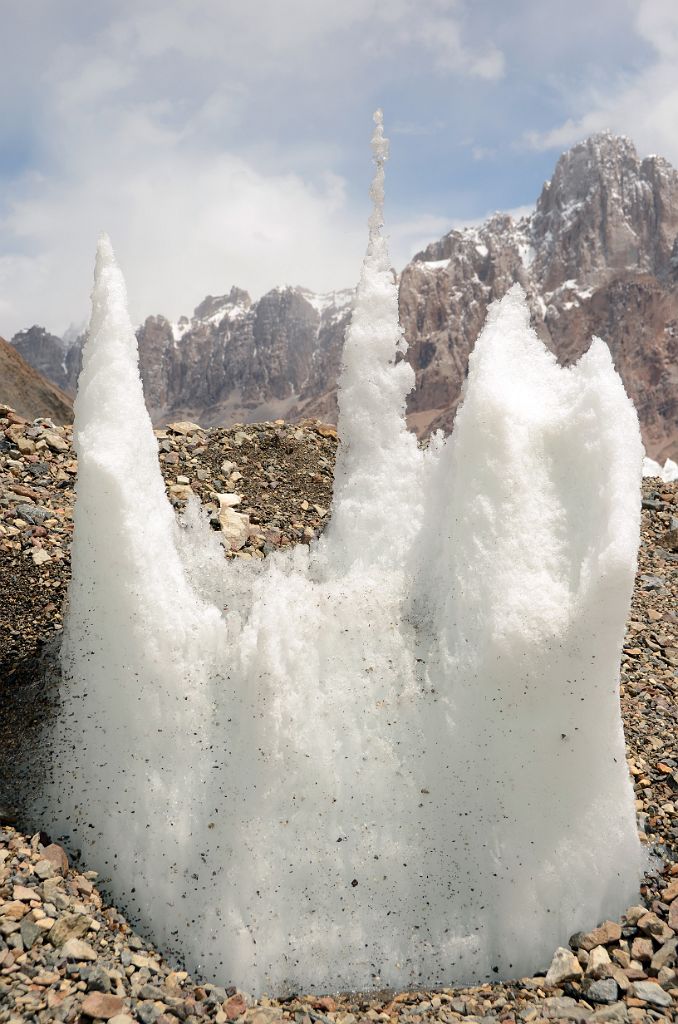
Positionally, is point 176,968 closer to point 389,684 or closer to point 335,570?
point 389,684

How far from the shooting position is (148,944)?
4.53 m

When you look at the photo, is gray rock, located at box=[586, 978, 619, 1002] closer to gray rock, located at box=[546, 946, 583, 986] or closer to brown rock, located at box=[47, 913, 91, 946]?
gray rock, located at box=[546, 946, 583, 986]

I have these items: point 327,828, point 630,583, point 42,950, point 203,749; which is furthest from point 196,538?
point 630,583

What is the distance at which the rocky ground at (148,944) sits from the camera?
4.07 metres

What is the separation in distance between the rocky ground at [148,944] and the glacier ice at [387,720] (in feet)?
0.64

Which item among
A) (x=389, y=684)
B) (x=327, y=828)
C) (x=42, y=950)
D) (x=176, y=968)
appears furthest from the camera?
(x=389, y=684)

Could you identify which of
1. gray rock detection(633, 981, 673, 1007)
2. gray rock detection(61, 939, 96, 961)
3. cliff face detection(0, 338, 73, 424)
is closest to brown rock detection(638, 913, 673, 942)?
gray rock detection(633, 981, 673, 1007)

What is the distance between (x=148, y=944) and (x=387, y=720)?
2.19 meters

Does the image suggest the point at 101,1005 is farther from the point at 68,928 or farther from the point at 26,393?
the point at 26,393

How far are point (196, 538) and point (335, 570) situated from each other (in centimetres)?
140

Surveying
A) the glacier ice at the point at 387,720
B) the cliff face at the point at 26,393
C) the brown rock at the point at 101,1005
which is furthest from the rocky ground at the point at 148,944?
the cliff face at the point at 26,393

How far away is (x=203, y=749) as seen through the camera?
4.95m

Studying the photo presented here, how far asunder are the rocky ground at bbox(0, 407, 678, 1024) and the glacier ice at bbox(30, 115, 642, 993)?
0.20m

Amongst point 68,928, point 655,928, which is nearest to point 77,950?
point 68,928
